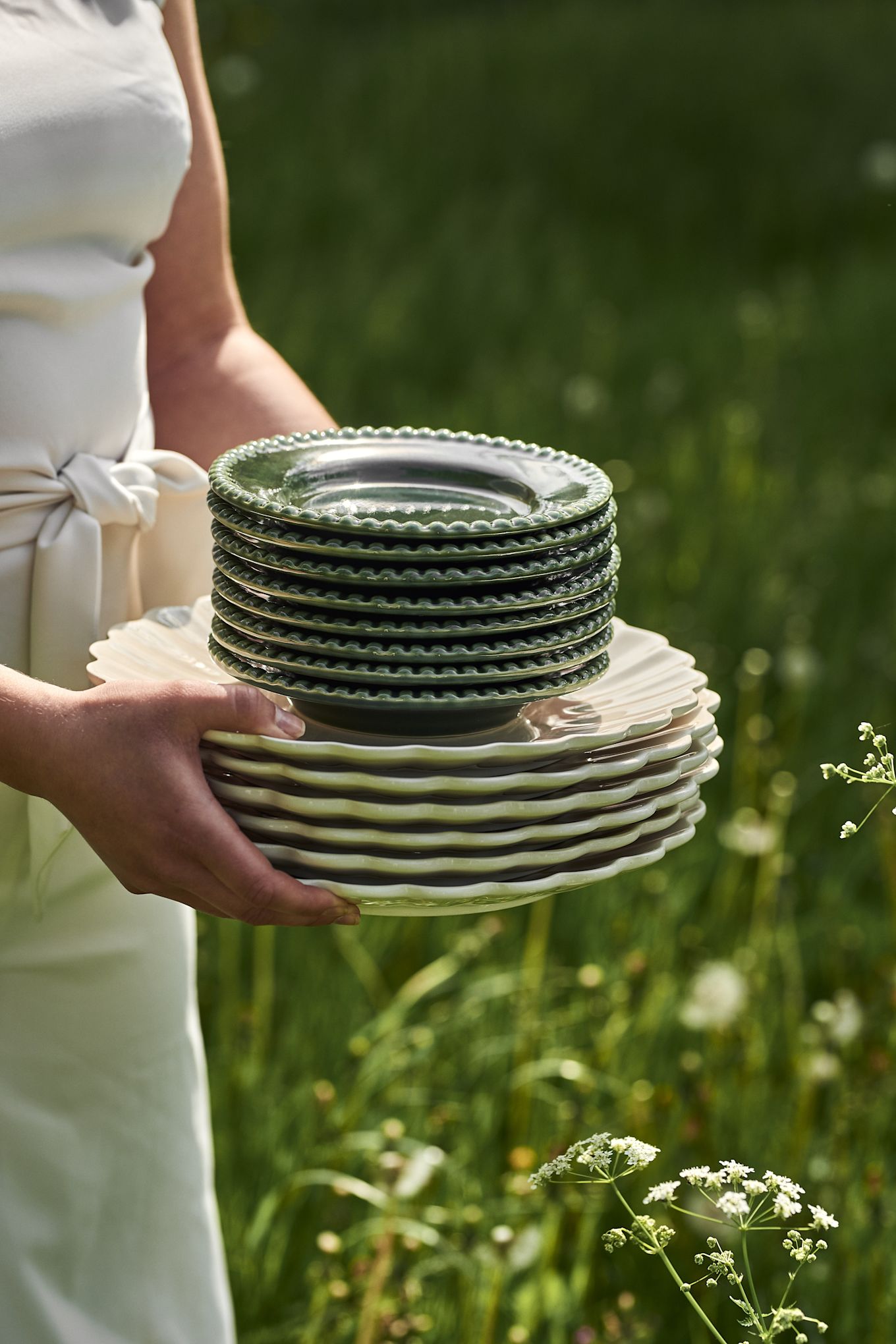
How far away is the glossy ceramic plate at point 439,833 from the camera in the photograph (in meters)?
0.76

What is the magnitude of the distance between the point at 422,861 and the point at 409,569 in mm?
155

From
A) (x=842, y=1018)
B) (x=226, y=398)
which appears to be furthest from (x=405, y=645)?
(x=842, y=1018)

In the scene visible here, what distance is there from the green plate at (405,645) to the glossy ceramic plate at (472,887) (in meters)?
0.11

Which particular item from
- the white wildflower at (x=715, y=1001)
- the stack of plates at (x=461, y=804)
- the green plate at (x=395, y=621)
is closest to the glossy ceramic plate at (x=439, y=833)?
the stack of plates at (x=461, y=804)

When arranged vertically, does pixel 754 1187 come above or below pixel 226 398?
below

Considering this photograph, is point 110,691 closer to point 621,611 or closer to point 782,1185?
point 782,1185

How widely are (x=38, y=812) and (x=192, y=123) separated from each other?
60 centimetres

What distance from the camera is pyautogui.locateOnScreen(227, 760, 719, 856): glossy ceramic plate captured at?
76 centimetres

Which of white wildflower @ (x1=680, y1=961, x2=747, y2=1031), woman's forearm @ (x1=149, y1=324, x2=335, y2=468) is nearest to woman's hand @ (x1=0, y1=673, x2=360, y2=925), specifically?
woman's forearm @ (x1=149, y1=324, x2=335, y2=468)

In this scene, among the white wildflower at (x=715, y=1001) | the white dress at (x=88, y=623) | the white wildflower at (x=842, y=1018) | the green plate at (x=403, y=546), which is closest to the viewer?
the green plate at (x=403, y=546)

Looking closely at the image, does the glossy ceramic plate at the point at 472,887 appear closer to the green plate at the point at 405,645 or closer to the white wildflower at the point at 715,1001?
the green plate at the point at 405,645

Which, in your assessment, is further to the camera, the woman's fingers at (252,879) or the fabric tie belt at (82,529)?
the fabric tie belt at (82,529)

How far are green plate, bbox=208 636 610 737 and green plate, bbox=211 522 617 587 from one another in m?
0.06

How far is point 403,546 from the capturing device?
2.56ft
